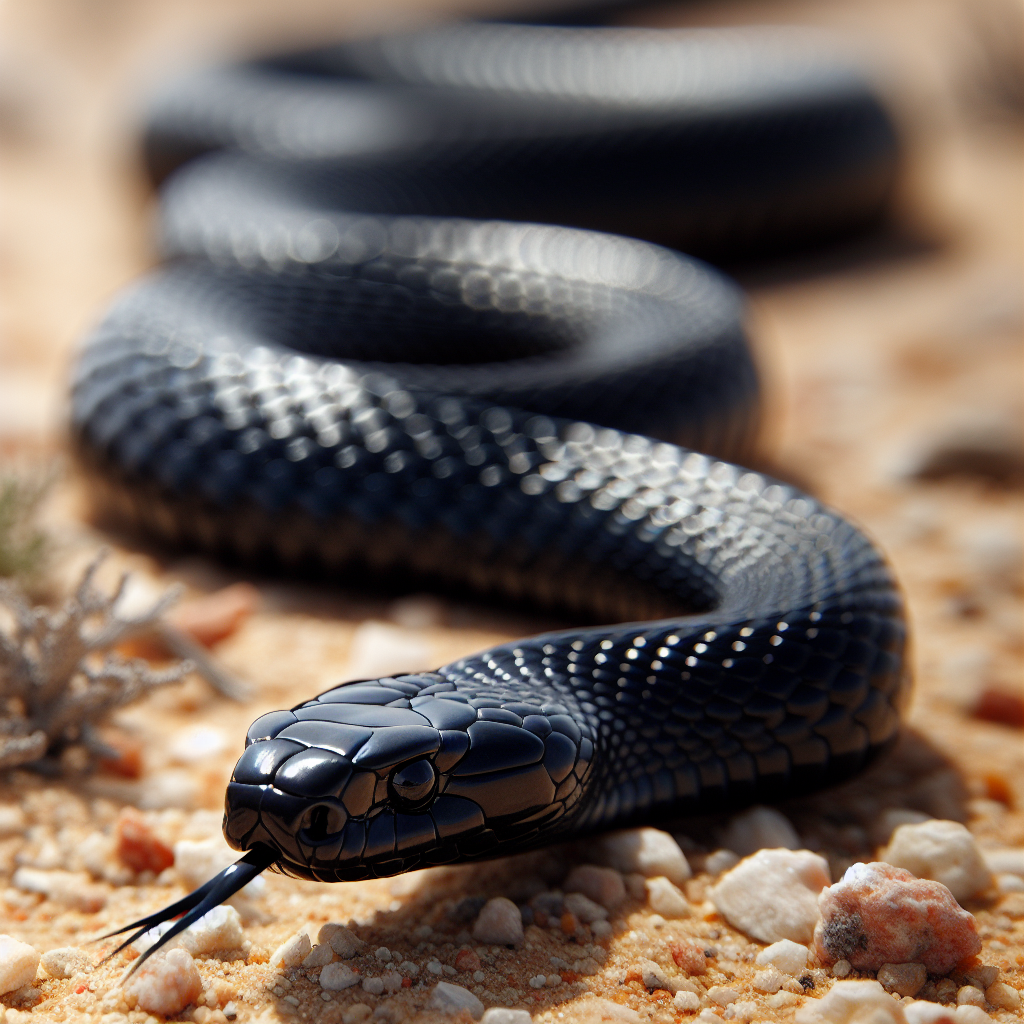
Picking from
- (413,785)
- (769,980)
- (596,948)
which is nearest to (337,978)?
(413,785)

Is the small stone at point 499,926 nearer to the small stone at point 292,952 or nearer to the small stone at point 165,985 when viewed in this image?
the small stone at point 292,952

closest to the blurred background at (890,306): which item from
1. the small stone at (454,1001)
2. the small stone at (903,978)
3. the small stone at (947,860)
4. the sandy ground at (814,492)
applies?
the sandy ground at (814,492)

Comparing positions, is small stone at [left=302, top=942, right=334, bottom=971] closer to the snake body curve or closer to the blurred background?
the snake body curve

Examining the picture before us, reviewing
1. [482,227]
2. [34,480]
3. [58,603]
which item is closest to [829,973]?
[58,603]

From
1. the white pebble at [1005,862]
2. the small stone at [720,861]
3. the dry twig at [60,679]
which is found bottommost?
the white pebble at [1005,862]

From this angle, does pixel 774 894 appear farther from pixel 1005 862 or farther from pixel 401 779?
pixel 401 779

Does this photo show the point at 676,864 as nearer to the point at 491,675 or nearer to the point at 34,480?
the point at 491,675
